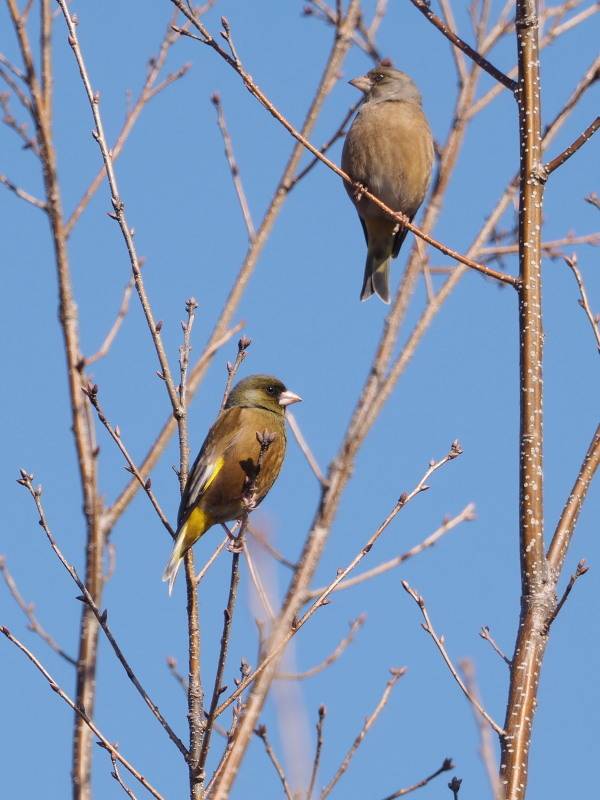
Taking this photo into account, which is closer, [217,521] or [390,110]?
[217,521]

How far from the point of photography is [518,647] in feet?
8.39

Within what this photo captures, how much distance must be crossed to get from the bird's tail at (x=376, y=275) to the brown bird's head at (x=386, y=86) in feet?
3.17

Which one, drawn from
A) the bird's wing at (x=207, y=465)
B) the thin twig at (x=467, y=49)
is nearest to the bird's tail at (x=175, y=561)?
the bird's wing at (x=207, y=465)

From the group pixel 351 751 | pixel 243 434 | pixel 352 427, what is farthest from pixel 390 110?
pixel 351 751

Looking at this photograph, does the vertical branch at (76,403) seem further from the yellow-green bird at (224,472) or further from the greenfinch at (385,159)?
the greenfinch at (385,159)

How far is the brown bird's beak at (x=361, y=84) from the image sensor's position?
6.94 m

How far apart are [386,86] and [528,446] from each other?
472 cm

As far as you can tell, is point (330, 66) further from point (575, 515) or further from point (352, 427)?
point (575, 515)

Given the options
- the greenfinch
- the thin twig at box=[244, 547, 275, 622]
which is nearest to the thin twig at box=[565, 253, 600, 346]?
the thin twig at box=[244, 547, 275, 622]

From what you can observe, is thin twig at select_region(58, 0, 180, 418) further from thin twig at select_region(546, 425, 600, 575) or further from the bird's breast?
the bird's breast

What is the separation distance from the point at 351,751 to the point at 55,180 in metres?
3.08

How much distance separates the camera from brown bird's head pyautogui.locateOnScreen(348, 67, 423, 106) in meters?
6.84

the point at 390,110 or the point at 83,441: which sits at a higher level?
the point at 390,110

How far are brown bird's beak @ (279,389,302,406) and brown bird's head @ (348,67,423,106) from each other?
2520mm
